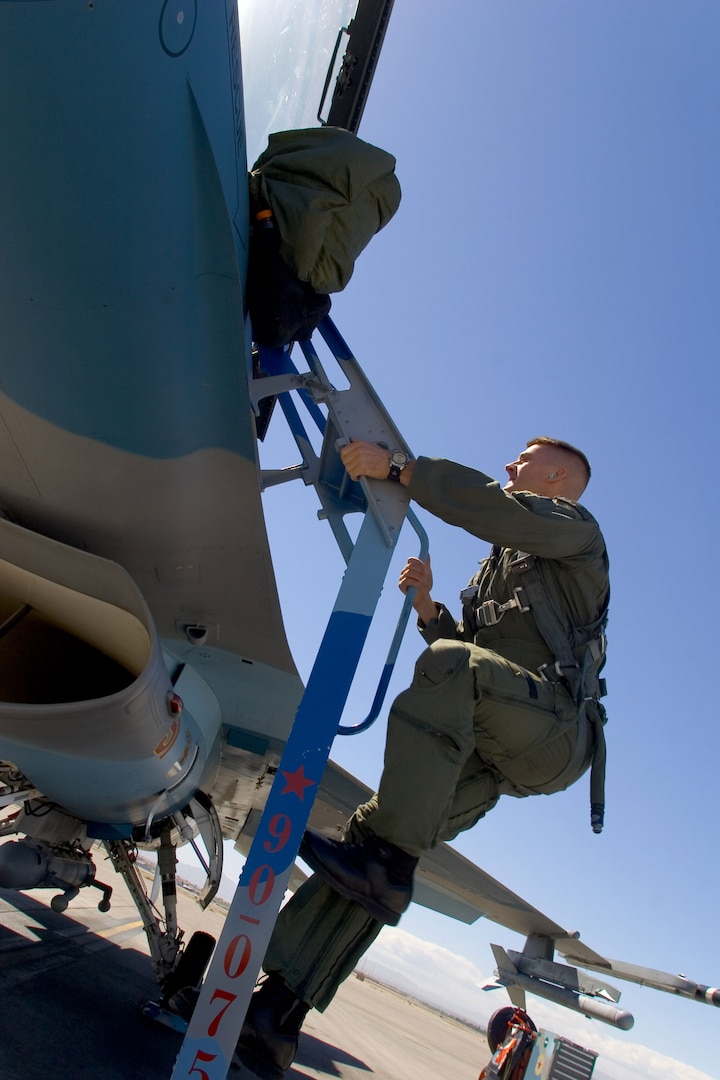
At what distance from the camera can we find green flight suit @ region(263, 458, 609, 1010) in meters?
2.04

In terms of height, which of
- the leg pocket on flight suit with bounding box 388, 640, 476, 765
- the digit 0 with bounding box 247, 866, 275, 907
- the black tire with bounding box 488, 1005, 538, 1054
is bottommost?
the black tire with bounding box 488, 1005, 538, 1054

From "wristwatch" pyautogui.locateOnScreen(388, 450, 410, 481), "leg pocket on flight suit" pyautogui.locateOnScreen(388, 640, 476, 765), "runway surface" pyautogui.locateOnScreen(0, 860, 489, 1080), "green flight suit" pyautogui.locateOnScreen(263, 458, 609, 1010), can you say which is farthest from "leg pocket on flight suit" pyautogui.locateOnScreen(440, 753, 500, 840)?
"runway surface" pyautogui.locateOnScreen(0, 860, 489, 1080)

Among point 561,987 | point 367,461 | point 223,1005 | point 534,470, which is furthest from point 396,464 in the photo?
point 561,987

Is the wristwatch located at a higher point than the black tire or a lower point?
higher

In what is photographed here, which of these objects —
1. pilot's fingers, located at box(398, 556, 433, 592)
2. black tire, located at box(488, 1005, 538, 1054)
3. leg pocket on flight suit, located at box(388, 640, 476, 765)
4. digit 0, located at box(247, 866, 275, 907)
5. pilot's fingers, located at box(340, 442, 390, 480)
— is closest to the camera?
digit 0, located at box(247, 866, 275, 907)

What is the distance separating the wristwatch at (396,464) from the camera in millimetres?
2627

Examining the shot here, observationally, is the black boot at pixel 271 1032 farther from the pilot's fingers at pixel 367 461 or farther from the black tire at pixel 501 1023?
the black tire at pixel 501 1023

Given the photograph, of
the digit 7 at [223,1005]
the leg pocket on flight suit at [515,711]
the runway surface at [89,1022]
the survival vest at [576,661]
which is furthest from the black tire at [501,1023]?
the digit 7 at [223,1005]

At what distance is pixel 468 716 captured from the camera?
214 centimetres

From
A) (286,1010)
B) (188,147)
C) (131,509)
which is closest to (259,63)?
(188,147)

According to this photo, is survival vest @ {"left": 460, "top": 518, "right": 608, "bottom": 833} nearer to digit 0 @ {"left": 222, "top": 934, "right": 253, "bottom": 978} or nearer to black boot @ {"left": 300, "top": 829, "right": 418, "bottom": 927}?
black boot @ {"left": 300, "top": 829, "right": 418, "bottom": 927}

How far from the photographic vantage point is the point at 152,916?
15.6 ft

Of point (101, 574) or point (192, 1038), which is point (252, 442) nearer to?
point (101, 574)

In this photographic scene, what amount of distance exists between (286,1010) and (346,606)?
115 centimetres
